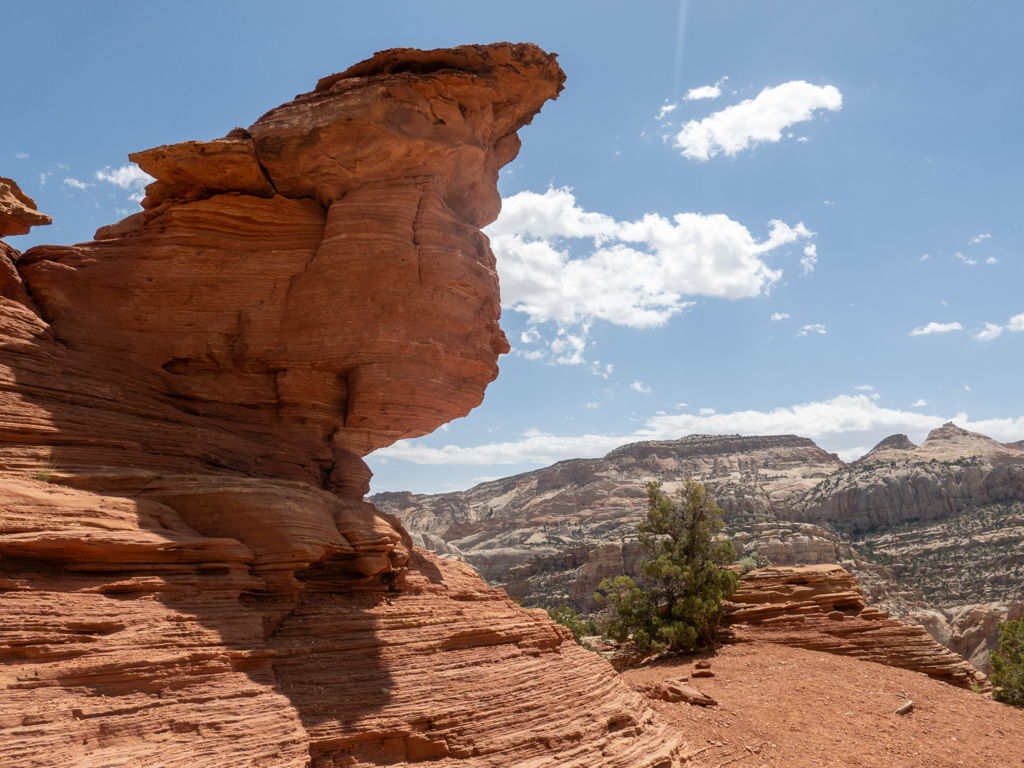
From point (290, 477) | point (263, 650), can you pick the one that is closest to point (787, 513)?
point (290, 477)

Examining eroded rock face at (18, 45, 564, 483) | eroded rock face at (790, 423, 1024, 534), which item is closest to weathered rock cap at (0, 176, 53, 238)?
eroded rock face at (18, 45, 564, 483)

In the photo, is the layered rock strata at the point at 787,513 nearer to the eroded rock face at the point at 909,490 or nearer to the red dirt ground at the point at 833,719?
the eroded rock face at the point at 909,490

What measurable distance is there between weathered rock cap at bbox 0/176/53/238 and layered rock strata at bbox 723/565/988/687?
28.5 metres

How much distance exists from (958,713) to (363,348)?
21.2 meters

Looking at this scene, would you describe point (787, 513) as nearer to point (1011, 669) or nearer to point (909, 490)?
point (909, 490)

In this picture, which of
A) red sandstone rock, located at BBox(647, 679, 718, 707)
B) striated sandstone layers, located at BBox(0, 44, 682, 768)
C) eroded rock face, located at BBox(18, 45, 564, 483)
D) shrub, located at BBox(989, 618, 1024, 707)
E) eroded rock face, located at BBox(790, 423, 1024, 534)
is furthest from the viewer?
eroded rock face, located at BBox(790, 423, 1024, 534)

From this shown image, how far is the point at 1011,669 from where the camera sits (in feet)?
83.6

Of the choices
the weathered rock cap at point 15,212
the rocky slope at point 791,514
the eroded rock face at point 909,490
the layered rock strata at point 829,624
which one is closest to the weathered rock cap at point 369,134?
the weathered rock cap at point 15,212

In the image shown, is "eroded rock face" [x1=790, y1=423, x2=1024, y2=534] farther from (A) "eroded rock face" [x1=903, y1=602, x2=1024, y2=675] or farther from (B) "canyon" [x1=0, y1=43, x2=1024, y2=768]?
(B) "canyon" [x1=0, y1=43, x2=1024, y2=768]

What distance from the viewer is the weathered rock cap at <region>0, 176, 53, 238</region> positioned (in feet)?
50.2

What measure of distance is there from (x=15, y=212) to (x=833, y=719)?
81.7ft

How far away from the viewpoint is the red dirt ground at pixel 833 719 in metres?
15.4

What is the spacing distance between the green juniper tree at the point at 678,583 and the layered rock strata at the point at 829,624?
1.45 m

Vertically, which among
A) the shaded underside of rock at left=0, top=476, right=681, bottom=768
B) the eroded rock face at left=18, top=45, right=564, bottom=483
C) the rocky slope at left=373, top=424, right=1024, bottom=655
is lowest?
the rocky slope at left=373, top=424, right=1024, bottom=655
